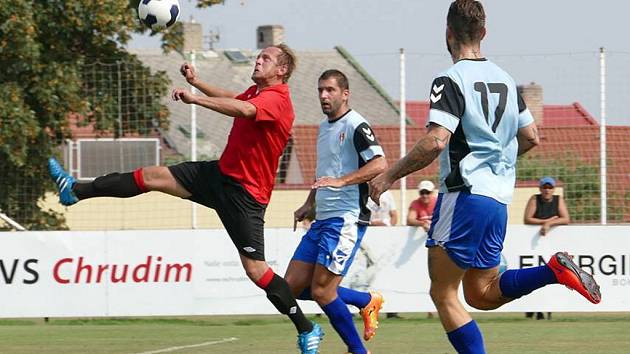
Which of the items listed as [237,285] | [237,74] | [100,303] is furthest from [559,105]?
[237,74]

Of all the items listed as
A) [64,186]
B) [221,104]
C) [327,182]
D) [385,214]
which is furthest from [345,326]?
[385,214]

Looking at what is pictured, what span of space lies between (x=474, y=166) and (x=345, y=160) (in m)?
2.92

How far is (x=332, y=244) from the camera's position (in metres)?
10.0

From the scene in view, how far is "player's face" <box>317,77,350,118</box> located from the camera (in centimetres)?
1026

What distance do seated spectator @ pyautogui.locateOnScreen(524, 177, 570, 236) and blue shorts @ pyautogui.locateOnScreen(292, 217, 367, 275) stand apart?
18.4 feet

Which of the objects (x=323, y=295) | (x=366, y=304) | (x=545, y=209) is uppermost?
(x=545, y=209)

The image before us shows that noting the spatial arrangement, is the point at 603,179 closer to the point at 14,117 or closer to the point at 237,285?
the point at 237,285

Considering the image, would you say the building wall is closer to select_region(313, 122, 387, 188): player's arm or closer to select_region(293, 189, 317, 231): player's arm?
select_region(293, 189, 317, 231): player's arm

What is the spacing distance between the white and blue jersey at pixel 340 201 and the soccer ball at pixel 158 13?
4.84 ft

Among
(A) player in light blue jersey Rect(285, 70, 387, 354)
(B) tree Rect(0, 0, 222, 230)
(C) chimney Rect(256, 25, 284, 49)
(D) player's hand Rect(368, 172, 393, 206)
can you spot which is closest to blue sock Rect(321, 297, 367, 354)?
(A) player in light blue jersey Rect(285, 70, 387, 354)

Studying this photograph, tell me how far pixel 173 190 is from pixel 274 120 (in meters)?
0.85

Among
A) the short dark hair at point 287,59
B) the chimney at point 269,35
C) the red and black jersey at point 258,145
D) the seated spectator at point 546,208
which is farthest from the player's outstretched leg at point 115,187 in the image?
the chimney at point 269,35

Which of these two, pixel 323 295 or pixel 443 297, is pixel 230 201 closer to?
pixel 323 295

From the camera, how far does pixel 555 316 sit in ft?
53.2
